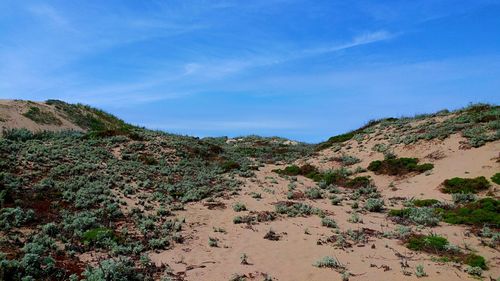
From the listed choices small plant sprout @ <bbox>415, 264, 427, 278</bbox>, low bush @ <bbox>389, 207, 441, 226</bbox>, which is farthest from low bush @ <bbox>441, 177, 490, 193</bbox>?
small plant sprout @ <bbox>415, 264, 427, 278</bbox>

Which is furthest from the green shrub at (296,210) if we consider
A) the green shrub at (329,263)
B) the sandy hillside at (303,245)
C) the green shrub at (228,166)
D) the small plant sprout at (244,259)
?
the green shrub at (228,166)

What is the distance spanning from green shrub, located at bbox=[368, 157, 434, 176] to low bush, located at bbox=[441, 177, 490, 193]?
3.38 metres

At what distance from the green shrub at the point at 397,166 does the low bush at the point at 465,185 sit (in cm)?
338

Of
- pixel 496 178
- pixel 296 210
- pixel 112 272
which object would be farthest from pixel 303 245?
pixel 496 178

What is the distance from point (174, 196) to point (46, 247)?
28.7ft

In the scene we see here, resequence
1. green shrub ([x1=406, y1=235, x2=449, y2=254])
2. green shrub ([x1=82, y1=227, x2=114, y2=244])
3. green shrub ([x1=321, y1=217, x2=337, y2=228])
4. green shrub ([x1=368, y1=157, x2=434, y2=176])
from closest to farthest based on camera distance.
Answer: green shrub ([x1=406, y1=235, x2=449, y2=254]) → green shrub ([x1=82, y1=227, x2=114, y2=244]) → green shrub ([x1=321, y1=217, x2=337, y2=228]) → green shrub ([x1=368, y1=157, x2=434, y2=176])

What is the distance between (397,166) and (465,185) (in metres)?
6.36

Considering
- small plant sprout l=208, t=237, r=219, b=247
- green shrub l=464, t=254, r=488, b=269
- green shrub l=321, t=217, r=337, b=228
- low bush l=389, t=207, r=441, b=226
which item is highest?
low bush l=389, t=207, r=441, b=226

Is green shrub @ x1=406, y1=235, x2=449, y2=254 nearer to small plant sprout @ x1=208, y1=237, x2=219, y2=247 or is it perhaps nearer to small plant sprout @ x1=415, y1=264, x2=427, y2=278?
small plant sprout @ x1=415, y1=264, x2=427, y2=278

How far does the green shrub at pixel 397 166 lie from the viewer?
2673 cm

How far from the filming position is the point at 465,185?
72.8 feet

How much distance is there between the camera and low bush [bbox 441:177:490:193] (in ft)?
71.5

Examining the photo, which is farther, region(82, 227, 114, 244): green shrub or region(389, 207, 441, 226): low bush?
region(389, 207, 441, 226): low bush

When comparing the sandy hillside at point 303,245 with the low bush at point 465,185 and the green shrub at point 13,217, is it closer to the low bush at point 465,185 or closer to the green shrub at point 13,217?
the low bush at point 465,185
